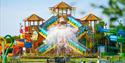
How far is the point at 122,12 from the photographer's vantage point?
2.77 m

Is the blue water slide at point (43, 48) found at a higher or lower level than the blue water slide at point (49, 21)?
lower

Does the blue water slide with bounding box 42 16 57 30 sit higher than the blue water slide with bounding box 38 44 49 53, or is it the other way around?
the blue water slide with bounding box 42 16 57 30

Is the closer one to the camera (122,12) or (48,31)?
(122,12)

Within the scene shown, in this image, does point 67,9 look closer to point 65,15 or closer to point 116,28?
point 65,15

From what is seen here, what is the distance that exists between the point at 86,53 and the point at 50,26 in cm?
477

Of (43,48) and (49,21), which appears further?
(49,21)

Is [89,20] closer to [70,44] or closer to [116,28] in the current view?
[70,44]

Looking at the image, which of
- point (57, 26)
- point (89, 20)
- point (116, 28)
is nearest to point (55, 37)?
point (57, 26)

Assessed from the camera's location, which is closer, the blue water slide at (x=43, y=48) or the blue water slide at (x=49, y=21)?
the blue water slide at (x=43, y=48)

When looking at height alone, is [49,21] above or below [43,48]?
above

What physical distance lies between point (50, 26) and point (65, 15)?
80.6 inches

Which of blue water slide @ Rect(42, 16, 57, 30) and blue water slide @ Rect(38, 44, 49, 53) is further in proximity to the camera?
blue water slide @ Rect(42, 16, 57, 30)

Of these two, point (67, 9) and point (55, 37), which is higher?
point (67, 9)

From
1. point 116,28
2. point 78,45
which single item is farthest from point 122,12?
point 78,45
